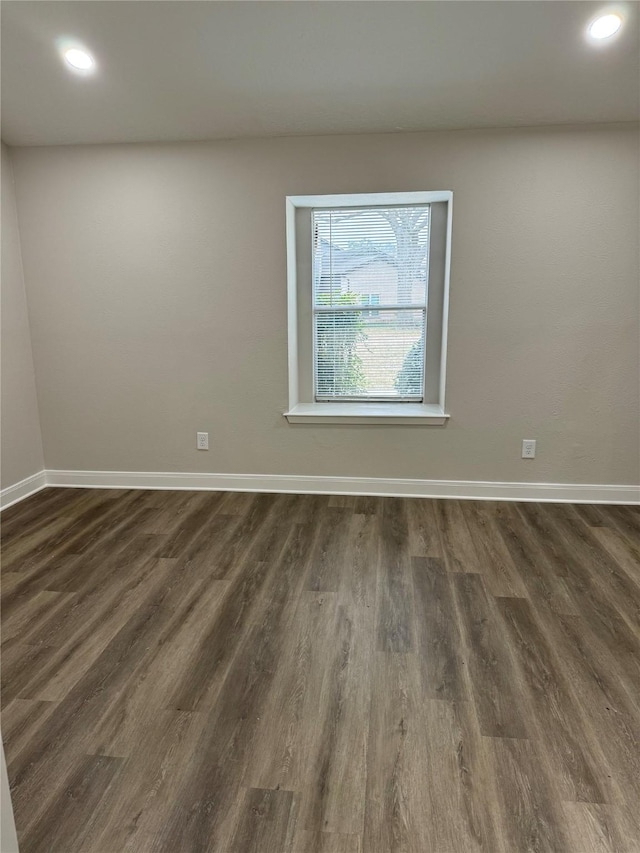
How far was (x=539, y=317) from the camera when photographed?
319 centimetres

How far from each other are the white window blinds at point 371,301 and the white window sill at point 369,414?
0.10m

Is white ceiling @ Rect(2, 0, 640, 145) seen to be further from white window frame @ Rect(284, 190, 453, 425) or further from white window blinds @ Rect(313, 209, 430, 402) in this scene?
white window blinds @ Rect(313, 209, 430, 402)

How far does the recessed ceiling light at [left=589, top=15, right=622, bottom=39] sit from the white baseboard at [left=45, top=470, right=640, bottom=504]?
8.44 feet

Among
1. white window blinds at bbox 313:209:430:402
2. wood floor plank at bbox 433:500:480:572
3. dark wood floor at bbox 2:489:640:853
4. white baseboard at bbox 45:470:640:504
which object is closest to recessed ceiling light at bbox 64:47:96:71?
white window blinds at bbox 313:209:430:402

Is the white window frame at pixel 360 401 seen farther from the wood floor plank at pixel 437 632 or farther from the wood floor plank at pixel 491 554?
the wood floor plank at pixel 437 632

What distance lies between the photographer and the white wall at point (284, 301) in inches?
121

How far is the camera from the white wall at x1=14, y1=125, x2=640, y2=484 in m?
3.07

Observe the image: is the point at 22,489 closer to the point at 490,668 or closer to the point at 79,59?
the point at 79,59

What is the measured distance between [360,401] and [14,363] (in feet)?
8.40

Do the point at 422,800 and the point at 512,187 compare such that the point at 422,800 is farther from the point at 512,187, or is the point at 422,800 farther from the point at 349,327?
the point at 512,187

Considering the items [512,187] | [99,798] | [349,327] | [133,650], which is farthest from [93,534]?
[512,187]

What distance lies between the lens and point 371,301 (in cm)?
355

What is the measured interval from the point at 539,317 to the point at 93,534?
320cm

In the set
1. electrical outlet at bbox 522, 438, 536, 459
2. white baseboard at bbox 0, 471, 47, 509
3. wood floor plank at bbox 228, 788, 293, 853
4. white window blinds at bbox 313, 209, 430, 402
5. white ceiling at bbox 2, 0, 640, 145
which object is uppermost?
white ceiling at bbox 2, 0, 640, 145
